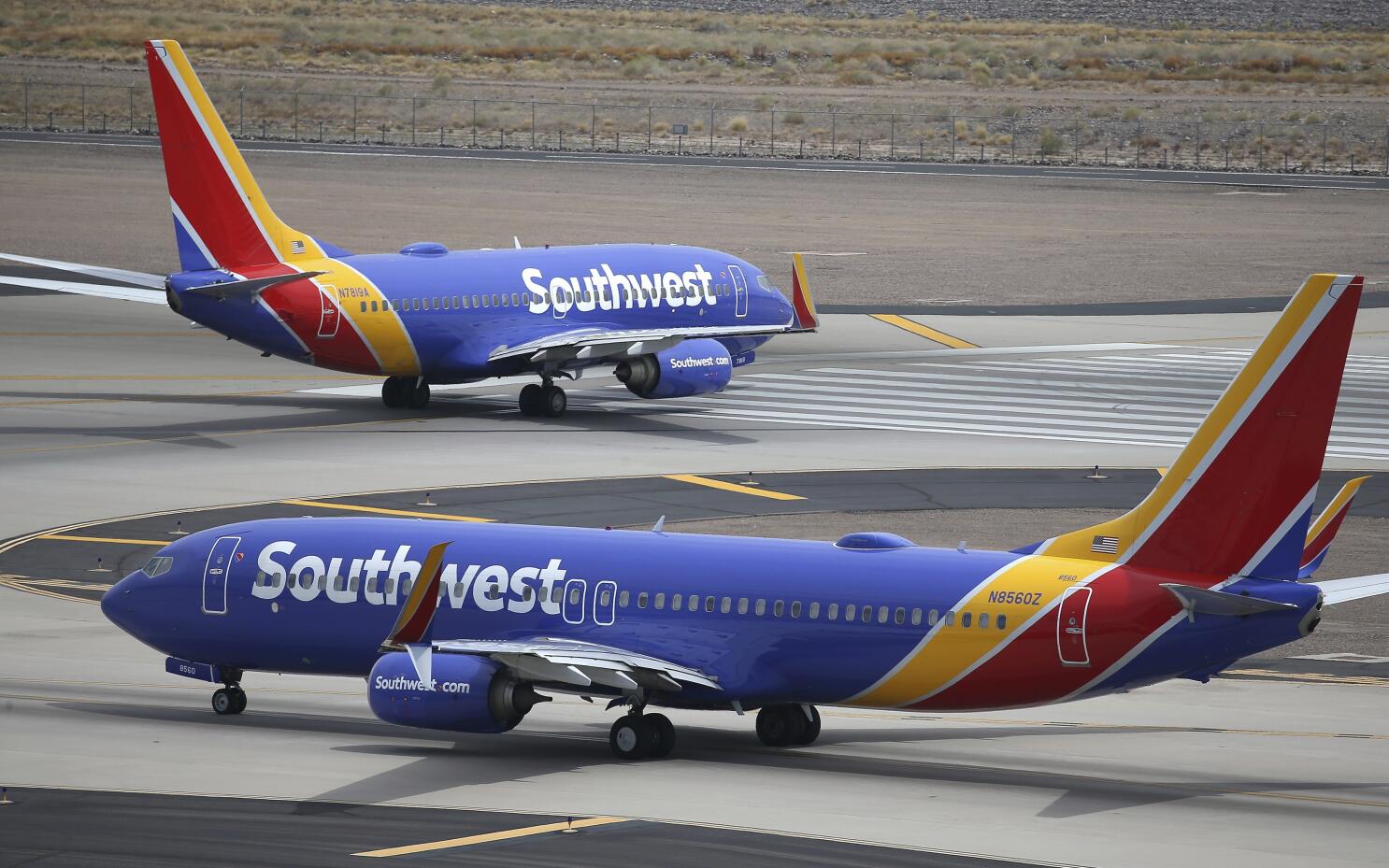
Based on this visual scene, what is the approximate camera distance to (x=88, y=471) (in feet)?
203

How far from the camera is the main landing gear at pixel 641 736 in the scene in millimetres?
34938

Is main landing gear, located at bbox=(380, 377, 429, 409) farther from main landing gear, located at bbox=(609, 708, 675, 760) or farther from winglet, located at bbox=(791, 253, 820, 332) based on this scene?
main landing gear, located at bbox=(609, 708, 675, 760)

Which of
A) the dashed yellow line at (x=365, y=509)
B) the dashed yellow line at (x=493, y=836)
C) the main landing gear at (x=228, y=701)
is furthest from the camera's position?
the dashed yellow line at (x=365, y=509)

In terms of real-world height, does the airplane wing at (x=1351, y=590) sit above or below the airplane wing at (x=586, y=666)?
above

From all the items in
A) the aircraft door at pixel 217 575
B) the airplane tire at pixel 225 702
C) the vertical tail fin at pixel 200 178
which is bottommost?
the airplane tire at pixel 225 702

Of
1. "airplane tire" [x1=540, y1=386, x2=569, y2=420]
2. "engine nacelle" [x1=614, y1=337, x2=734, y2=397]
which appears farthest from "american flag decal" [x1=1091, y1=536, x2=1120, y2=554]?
"airplane tire" [x1=540, y1=386, x2=569, y2=420]

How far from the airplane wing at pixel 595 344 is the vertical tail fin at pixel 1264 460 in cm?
3851

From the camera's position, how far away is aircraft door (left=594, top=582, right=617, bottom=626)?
35.6 metres

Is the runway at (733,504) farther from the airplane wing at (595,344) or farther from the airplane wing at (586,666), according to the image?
the airplane wing at (595,344)

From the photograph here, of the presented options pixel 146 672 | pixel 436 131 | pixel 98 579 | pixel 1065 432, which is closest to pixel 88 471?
pixel 98 579

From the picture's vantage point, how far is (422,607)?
110 ft

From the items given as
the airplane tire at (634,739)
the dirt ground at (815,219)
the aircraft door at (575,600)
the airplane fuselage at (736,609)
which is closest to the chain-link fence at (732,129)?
the dirt ground at (815,219)

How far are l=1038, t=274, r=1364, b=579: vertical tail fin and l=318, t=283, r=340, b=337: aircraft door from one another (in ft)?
127

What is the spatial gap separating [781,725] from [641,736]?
277 cm
